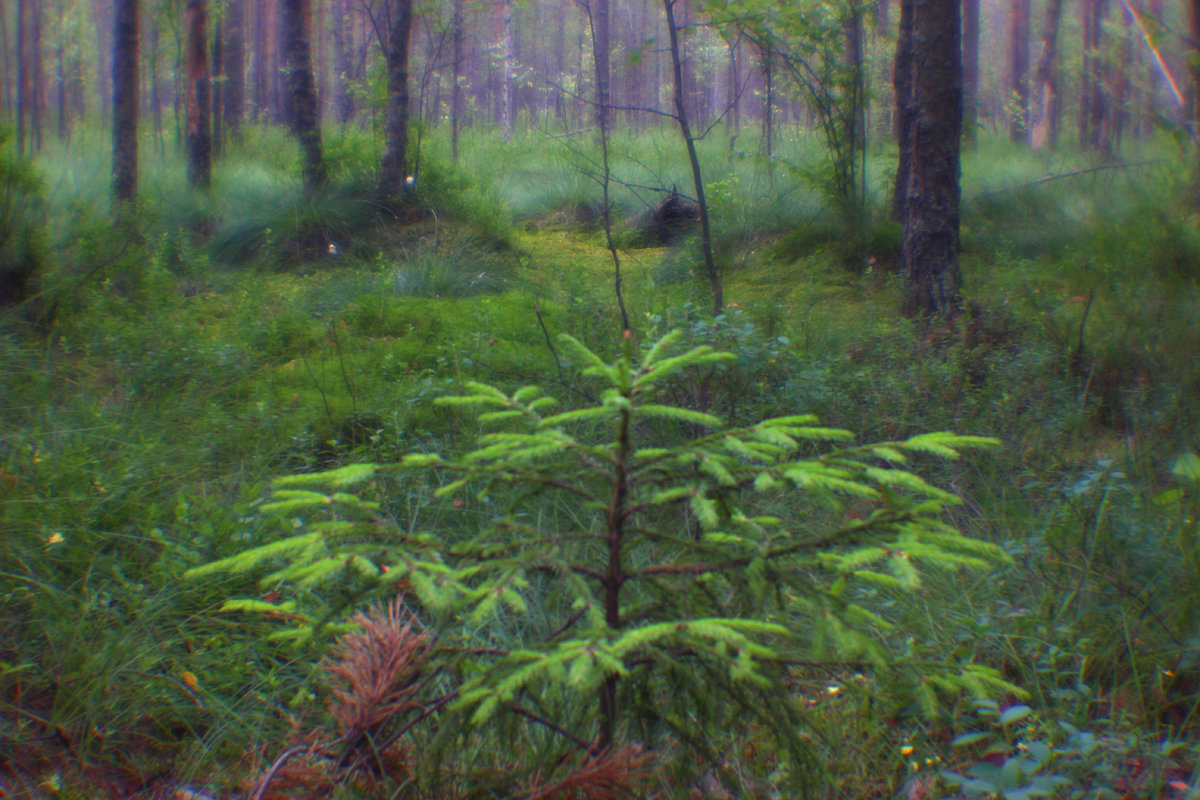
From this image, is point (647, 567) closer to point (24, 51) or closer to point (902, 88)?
point (902, 88)

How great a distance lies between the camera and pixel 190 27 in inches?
426

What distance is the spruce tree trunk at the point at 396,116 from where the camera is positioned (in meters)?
7.72

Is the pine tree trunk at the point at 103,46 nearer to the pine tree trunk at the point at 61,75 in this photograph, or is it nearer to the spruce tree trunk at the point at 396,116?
the pine tree trunk at the point at 61,75

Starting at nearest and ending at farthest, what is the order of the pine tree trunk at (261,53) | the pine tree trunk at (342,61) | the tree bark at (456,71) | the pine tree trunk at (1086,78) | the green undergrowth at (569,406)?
the green undergrowth at (569,406) → the tree bark at (456,71) → the pine tree trunk at (1086,78) → the pine tree trunk at (342,61) → the pine tree trunk at (261,53)

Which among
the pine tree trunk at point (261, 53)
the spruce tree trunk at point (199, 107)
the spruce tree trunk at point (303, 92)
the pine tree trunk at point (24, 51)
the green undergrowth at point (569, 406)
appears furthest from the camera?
the pine tree trunk at point (261, 53)

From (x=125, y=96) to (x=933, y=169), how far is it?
8232mm

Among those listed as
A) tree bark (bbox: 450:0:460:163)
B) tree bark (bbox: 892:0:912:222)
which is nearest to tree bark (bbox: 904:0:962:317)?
tree bark (bbox: 892:0:912:222)

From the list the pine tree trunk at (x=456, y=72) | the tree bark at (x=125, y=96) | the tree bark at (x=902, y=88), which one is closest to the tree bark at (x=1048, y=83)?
the tree bark at (x=902, y=88)

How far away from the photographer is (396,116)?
25.3 feet

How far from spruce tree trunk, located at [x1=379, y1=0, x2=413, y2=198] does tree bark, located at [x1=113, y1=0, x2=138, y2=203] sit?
2.77m

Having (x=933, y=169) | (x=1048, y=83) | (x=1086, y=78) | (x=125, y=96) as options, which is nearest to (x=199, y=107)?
(x=125, y=96)

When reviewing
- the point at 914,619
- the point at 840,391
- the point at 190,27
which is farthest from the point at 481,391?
the point at 190,27

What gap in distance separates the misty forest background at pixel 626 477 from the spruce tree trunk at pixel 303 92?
92 millimetres

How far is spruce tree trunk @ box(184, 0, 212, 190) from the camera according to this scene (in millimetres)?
9750
